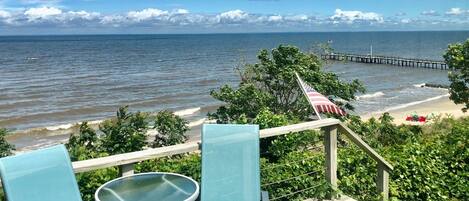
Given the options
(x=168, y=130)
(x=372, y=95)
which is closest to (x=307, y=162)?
(x=168, y=130)

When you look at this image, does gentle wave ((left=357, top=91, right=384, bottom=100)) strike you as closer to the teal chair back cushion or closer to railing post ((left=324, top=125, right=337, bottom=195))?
railing post ((left=324, top=125, right=337, bottom=195))

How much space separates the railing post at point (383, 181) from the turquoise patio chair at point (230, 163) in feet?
5.50

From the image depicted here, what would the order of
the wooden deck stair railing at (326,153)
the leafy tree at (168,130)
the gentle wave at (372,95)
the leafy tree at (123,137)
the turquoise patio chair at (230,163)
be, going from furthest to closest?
1. the gentle wave at (372,95)
2. the leafy tree at (168,130)
3. the leafy tree at (123,137)
4. the turquoise patio chair at (230,163)
5. the wooden deck stair railing at (326,153)

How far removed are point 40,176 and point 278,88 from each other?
8.82 meters

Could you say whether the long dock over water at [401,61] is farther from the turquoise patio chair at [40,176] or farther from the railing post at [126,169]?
the turquoise patio chair at [40,176]

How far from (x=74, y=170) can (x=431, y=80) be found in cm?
4018

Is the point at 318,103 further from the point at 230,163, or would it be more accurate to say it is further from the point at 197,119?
the point at 197,119

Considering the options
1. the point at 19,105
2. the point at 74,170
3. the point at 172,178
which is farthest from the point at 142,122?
the point at 19,105

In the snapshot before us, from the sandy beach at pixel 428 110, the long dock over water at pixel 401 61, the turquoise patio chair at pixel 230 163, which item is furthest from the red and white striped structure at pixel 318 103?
the long dock over water at pixel 401 61

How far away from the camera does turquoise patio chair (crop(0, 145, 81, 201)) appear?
279 centimetres

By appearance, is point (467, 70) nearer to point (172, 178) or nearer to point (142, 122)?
point (142, 122)

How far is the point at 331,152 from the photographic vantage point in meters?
4.49

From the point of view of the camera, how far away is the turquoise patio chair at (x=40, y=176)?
2787 mm

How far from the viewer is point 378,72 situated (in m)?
46.6
